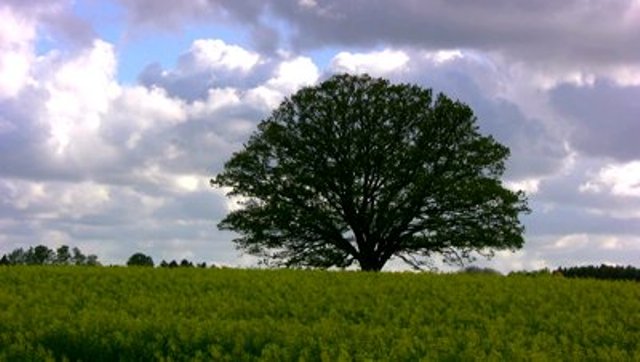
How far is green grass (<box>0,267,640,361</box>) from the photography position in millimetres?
11891

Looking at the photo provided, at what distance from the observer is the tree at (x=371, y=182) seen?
45.2 metres

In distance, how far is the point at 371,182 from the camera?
45.9m

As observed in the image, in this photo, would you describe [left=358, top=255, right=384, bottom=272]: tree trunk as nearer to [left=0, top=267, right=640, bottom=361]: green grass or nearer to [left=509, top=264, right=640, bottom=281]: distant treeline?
[left=509, top=264, right=640, bottom=281]: distant treeline

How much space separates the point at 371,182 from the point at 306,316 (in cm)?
2982

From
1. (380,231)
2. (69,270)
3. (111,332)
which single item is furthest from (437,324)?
(380,231)

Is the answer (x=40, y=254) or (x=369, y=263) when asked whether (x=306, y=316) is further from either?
(x=40, y=254)

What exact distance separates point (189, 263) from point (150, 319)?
19.4 metres

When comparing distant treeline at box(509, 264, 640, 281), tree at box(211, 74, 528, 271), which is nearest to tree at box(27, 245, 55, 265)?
tree at box(211, 74, 528, 271)

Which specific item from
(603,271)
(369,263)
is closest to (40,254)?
(369,263)

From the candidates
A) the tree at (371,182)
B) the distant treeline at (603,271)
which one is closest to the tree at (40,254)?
the tree at (371,182)

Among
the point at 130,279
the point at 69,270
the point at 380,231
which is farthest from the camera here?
the point at 380,231

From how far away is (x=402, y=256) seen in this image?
154 ft

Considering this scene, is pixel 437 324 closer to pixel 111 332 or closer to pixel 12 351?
pixel 111 332

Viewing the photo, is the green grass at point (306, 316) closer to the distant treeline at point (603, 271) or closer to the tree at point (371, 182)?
the distant treeline at point (603, 271)
